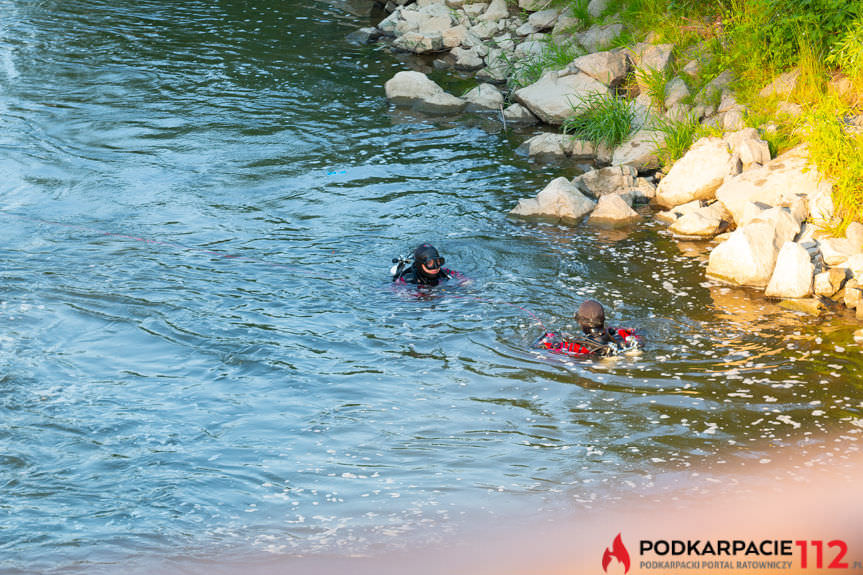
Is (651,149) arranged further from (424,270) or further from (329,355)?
(329,355)

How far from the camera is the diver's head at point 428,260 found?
10.7 metres

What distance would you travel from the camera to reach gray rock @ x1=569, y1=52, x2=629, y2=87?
16.9 m

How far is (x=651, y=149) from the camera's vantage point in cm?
1484

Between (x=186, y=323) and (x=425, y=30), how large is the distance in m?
13.6

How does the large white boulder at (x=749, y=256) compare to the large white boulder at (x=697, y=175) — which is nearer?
the large white boulder at (x=749, y=256)

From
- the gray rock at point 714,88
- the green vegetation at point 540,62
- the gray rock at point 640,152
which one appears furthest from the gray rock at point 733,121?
the green vegetation at point 540,62

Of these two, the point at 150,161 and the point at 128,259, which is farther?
the point at 150,161

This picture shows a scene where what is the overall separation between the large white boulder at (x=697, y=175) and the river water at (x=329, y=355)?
0.92 metres

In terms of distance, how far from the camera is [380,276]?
11.6 metres

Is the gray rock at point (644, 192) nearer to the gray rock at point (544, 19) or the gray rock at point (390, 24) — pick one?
the gray rock at point (544, 19)

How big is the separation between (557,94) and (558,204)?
14.3 ft

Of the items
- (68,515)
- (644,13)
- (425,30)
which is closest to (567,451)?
(68,515)

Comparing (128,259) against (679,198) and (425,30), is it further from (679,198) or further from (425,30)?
(425,30)

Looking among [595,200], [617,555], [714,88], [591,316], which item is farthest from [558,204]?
[617,555]
